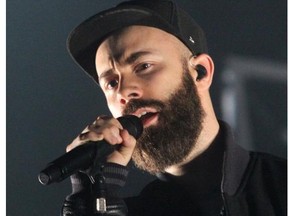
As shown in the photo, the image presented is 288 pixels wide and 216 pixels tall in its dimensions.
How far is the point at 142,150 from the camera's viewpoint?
1189 millimetres

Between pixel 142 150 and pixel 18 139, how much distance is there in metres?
0.53

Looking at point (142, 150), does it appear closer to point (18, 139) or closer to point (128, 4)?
point (128, 4)

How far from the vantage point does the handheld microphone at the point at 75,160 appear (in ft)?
2.60

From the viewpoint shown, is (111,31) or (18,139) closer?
(111,31)

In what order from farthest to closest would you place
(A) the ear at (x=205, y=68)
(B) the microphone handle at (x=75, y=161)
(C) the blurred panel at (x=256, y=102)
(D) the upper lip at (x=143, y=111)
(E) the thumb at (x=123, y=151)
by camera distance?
(C) the blurred panel at (x=256, y=102)
(A) the ear at (x=205, y=68)
(D) the upper lip at (x=143, y=111)
(E) the thumb at (x=123, y=151)
(B) the microphone handle at (x=75, y=161)

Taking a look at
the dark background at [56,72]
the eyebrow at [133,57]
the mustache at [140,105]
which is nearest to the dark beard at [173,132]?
the mustache at [140,105]

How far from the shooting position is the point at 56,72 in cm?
159

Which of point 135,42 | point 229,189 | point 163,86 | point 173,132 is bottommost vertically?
point 229,189

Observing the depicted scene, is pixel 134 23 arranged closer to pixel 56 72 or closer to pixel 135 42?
pixel 135 42

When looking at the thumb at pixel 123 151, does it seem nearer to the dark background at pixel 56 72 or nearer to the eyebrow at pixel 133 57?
the eyebrow at pixel 133 57

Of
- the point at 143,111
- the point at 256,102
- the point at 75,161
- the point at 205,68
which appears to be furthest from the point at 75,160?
the point at 256,102

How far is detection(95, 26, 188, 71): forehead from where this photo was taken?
A: 1.18 meters

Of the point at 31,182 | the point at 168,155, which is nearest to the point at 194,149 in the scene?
the point at 168,155

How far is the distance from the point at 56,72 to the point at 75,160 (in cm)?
80
